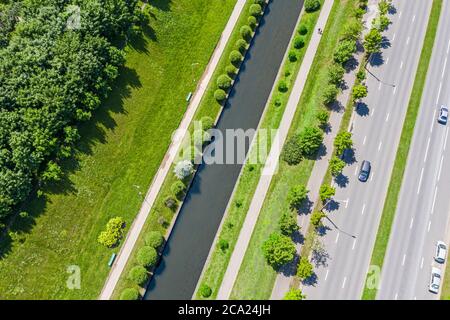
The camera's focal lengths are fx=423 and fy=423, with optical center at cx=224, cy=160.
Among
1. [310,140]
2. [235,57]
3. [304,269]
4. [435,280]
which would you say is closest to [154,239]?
[304,269]

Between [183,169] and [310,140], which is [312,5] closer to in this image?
[310,140]

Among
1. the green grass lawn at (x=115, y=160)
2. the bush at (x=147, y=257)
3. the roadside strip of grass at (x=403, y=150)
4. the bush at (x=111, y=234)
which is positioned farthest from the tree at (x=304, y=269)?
the bush at (x=111, y=234)

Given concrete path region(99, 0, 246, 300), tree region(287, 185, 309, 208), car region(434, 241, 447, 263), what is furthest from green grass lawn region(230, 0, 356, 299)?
car region(434, 241, 447, 263)

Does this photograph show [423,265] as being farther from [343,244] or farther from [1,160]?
[1,160]

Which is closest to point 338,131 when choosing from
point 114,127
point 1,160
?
point 114,127

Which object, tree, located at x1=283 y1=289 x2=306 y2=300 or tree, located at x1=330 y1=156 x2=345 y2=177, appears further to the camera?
tree, located at x1=330 y1=156 x2=345 y2=177

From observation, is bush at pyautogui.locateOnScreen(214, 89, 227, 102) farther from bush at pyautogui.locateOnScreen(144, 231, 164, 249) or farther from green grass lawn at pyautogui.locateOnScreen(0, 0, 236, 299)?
bush at pyautogui.locateOnScreen(144, 231, 164, 249)
